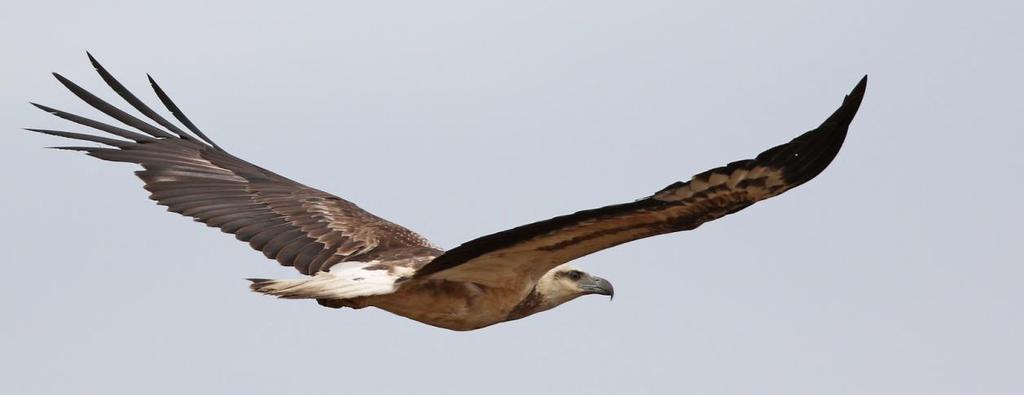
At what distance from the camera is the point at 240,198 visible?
48.1 ft

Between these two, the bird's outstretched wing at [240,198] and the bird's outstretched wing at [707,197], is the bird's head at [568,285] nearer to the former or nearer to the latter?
the bird's outstretched wing at [240,198]

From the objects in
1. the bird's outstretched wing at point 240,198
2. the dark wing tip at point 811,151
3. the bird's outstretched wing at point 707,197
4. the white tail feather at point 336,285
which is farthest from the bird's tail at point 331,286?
the dark wing tip at point 811,151

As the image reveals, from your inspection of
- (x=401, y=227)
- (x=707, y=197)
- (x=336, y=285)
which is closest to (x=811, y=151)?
(x=707, y=197)

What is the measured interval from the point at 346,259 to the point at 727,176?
3.98m

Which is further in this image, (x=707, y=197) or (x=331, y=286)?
(x=331, y=286)

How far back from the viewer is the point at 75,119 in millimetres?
14547

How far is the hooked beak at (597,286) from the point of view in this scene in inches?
523

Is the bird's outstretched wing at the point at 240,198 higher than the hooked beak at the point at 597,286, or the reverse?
the bird's outstretched wing at the point at 240,198

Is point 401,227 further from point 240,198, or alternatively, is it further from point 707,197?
point 707,197

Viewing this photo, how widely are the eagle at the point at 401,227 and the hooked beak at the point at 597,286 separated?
0.4 inches

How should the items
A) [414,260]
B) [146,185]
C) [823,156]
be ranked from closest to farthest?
[823,156]
[414,260]
[146,185]

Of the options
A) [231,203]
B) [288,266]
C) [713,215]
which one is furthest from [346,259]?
[713,215]

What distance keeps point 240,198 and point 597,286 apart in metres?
3.08

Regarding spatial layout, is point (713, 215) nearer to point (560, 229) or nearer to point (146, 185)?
point (560, 229)
